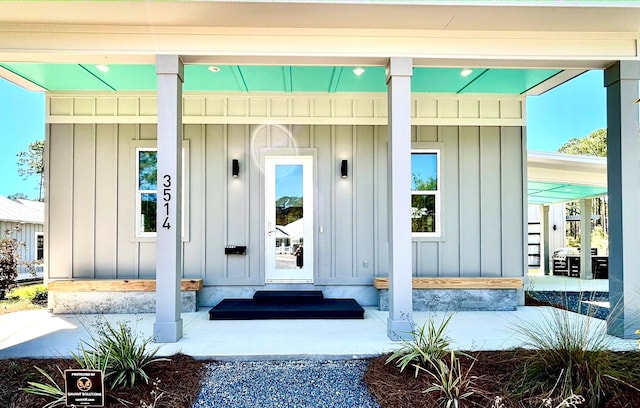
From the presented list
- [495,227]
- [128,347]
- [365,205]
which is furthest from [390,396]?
[495,227]

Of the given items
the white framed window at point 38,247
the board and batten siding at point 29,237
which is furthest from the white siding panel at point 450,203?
the white framed window at point 38,247

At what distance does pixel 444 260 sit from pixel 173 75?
465cm

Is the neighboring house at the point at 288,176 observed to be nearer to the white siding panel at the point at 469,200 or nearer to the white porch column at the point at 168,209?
the white siding panel at the point at 469,200

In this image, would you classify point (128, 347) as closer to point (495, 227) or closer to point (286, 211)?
point (286, 211)

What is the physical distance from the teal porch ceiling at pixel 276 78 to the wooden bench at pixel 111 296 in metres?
2.83

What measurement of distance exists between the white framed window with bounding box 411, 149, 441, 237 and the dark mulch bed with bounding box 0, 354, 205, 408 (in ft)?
13.1

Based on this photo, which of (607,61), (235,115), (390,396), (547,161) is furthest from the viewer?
(547,161)

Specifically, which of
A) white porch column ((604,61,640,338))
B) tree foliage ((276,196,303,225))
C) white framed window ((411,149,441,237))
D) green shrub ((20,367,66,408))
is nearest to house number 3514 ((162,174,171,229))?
green shrub ((20,367,66,408))

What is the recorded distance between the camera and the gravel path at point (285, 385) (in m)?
2.97

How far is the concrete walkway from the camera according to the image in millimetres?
3875

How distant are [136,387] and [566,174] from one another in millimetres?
8858

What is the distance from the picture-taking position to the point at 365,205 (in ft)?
20.5

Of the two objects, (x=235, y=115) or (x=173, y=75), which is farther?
(x=235, y=115)

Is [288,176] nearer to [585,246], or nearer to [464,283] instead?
[464,283]
